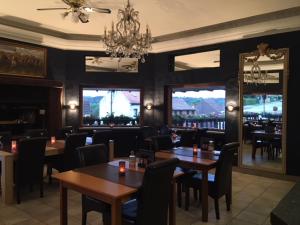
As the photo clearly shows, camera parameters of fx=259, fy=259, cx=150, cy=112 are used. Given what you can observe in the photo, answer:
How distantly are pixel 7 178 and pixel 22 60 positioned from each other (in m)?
3.50

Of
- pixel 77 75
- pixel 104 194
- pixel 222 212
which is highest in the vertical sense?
pixel 77 75

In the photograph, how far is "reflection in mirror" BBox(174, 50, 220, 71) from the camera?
7.42m

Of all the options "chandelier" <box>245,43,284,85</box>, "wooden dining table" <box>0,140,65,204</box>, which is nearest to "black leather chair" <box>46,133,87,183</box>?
"wooden dining table" <box>0,140,65,204</box>

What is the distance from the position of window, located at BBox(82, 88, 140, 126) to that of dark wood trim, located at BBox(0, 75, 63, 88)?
1.01m

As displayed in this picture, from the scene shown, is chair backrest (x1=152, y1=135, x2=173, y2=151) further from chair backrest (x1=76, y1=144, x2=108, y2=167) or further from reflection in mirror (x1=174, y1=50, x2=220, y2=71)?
A: reflection in mirror (x1=174, y1=50, x2=220, y2=71)

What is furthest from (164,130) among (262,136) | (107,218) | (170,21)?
(107,218)

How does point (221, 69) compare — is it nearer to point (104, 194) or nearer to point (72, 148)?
point (72, 148)

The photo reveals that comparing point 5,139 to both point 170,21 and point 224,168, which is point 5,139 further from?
point 170,21

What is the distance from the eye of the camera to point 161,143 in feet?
15.7

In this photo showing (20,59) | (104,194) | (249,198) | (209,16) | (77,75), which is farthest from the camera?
(77,75)

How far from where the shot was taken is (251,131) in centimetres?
627

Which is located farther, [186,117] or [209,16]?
[186,117]

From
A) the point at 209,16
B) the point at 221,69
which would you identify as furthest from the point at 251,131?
the point at 209,16

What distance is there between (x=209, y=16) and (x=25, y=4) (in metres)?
3.77
